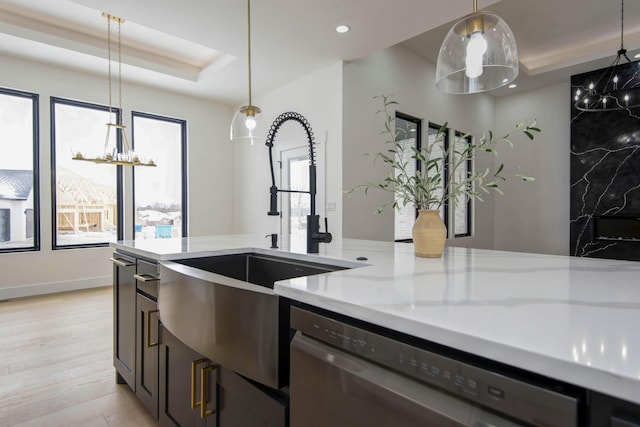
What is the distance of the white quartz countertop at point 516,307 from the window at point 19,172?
489cm

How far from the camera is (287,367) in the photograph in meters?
0.98

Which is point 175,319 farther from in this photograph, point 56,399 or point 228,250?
point 56,399

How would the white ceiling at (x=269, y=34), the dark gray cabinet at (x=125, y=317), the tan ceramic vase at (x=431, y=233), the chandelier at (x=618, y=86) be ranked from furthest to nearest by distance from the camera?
the chandelier at (x=618, y=86)
the white ceiling at (x=269, y=34)
the dark gray cabinet at (x=125, y=317)
the tan ceramic vase at (x=431, y=233)

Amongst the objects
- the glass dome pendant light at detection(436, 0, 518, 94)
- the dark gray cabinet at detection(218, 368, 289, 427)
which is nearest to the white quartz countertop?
the dark gray cabinet at detection(218, 368, 289, 427)

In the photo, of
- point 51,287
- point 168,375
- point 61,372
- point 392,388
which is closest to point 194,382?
point 168,375

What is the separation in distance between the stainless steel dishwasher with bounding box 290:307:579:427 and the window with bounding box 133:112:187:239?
5052 mm

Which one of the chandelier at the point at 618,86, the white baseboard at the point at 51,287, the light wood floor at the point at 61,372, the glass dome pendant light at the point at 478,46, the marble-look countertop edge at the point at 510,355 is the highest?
the chandelier at the point at 618,86

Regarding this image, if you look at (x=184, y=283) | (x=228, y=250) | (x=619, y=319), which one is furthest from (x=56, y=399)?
(x=619, y=319)

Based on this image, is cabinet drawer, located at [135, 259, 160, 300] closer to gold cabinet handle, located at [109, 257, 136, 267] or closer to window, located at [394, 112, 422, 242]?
gold cabinet handle, located at [109, 257, 136, 267]

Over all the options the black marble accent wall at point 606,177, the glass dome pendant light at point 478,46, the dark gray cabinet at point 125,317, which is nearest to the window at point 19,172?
the dark gray cabinet at point 125,317

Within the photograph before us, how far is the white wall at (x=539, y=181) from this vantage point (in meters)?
5.65

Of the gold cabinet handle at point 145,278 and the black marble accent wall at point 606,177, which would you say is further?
the black marble accent wall at point 606,177

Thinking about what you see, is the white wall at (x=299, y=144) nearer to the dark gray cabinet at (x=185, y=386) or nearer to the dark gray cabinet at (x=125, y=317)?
the dark gray cabinet at (x=125, y=317)

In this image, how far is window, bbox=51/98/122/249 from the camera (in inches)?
178
